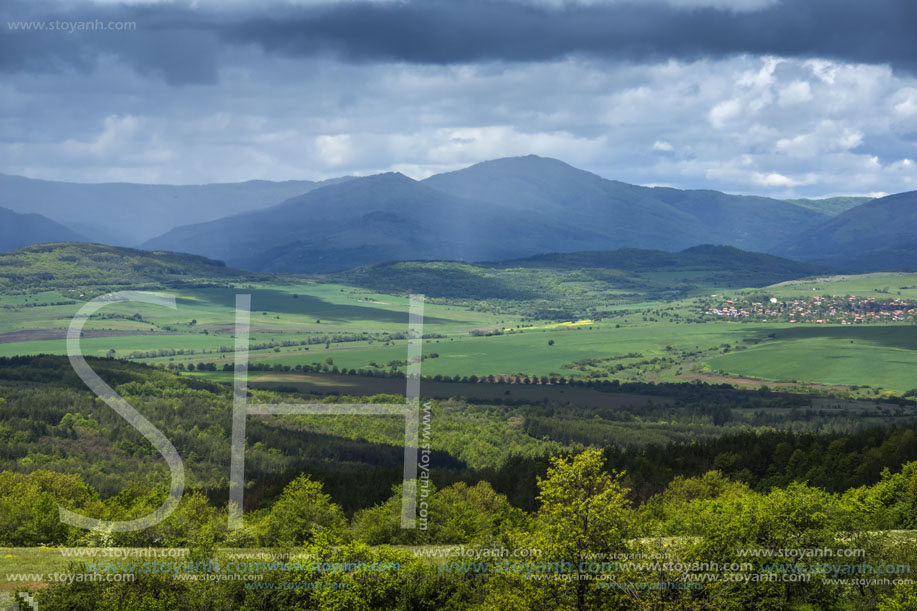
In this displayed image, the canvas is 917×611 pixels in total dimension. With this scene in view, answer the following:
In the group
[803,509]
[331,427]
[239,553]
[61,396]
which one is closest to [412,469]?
[239,553]

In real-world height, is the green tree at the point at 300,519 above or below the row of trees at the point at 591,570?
below

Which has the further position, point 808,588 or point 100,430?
point 100,430

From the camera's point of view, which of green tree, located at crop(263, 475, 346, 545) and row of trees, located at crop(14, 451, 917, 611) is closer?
row of trees, located at crop(14, 451, 917, 611)

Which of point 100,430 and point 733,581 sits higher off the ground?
point 733,581

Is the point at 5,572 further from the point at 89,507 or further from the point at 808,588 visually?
the point at 808,588

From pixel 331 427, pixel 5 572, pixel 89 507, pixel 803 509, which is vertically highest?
pixel 803 509

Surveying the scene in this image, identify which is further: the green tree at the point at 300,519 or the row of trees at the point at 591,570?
the green tree at the point at 300,519

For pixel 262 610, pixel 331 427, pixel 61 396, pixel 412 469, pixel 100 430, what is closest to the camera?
pixel 262 610

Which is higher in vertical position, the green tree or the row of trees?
the row of trees

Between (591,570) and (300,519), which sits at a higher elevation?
(591,570)

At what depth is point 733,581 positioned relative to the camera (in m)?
39.8

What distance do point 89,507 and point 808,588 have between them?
60.4 meters

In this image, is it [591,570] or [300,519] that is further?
[300,519]

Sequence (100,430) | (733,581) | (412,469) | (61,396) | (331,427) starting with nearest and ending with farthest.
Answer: (733,581), (412,469), (100,430), (61,396), (331,427)
